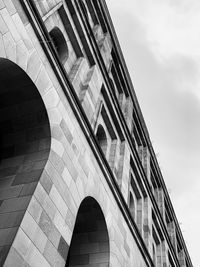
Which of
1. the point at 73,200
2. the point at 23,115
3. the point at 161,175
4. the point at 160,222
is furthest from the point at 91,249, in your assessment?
the point at 161,175

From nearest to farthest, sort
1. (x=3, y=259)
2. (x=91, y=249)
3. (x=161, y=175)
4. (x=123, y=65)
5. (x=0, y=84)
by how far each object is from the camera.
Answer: (x=3, y=259)
(x=0, y=84)
(x=91, y=249)
(x=123, y=65)
(x=161, y=175)

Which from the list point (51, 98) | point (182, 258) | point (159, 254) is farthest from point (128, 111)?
point (182, 258)

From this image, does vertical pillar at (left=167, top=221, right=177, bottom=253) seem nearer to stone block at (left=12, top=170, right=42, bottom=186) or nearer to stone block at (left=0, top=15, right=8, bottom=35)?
stone block at (left=12, top=170, right=42, bottom=186)

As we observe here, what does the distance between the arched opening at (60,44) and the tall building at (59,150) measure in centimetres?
3

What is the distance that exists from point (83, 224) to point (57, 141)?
11.5 feet

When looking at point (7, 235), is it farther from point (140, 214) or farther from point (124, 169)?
point (140, 214)

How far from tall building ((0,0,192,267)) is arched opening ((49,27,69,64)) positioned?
0.11 ft

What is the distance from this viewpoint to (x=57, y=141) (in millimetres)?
8359

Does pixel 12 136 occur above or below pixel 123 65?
below

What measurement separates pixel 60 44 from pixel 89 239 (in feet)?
21.5

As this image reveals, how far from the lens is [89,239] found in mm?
10492

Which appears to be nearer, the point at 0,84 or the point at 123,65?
the point at 0,84

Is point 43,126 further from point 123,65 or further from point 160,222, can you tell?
point 160,222

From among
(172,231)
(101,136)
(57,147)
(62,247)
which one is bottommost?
(62,247)
